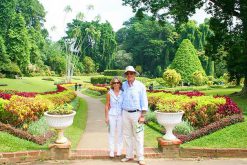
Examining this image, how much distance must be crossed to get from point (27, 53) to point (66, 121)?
43.3m

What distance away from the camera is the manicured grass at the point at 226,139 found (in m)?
8.78

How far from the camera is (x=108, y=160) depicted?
734 cm

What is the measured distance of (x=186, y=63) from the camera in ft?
156

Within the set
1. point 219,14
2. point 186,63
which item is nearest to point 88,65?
point 186,63

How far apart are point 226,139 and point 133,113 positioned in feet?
11.6

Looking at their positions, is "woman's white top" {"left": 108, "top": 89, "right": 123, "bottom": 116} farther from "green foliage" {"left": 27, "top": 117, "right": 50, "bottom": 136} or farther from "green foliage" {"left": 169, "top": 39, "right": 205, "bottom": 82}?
"green foliage" {"left": 169, "top": 39, "right": 205, "bottom": 82}


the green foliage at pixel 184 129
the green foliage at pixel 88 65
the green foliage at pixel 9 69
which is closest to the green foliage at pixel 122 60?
the green foliage at pixel 88 65

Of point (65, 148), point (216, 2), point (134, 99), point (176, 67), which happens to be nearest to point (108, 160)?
point (65, 148)

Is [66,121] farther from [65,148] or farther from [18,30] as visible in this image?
[18,30]

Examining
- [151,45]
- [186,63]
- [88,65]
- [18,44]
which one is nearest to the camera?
[186,63]

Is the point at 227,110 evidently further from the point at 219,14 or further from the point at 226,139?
the point at 219,14

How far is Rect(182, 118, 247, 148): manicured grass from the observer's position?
878 centimetres

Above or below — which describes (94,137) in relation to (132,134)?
below

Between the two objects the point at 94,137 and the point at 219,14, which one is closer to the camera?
the point at 94,137
